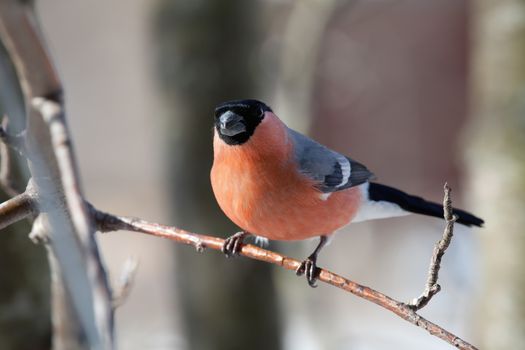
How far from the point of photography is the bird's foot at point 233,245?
4.78 feet

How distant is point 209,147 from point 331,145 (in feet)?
12.5

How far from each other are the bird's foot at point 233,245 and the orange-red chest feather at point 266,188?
0.06 m

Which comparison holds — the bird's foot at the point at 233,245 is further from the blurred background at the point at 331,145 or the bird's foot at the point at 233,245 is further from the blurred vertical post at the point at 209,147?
the blurred vertical post at the point at 209,147

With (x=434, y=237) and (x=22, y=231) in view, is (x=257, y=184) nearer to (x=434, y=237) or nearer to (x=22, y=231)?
(x=22, y=231)

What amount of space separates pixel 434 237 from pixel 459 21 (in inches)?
72.1

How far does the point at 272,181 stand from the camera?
146 centimetres

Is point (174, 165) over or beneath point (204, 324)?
over

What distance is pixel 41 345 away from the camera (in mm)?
1568

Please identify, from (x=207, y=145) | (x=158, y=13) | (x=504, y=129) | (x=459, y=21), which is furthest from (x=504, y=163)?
(x=459, y=21)

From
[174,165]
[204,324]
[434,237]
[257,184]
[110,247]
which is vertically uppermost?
[257,184]

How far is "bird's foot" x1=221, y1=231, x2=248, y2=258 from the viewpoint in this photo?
1.46m

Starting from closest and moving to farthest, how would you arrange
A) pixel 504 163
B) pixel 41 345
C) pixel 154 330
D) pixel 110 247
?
pixel 41 345 → pixel 504 163 → pixel 154 330 → pixel 110 247

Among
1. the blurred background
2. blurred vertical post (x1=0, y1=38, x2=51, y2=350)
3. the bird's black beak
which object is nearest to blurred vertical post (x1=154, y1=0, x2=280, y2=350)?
the blurred background

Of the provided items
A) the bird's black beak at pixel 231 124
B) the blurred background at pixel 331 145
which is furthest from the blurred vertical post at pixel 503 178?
the bird's black beak at pixel 231 124
